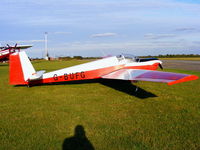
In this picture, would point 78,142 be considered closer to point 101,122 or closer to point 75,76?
point 101,122

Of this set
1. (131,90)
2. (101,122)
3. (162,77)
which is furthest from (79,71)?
(101,122)

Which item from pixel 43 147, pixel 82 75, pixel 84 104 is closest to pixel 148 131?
pixel 43 147

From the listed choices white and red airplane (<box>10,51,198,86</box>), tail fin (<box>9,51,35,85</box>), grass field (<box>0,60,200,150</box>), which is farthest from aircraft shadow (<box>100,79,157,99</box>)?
tail fin (<box>9,51,35,85</box>)

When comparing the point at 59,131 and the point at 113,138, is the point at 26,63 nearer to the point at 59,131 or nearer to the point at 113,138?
the point at 59,131

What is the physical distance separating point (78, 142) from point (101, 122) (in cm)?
109

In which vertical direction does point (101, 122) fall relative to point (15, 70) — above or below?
below

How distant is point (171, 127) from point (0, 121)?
168 inches

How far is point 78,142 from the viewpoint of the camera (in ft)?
12.0

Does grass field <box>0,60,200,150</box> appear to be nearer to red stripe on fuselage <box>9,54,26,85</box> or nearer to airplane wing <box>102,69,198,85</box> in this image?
airplane wing <box>102,69,198,85</box>

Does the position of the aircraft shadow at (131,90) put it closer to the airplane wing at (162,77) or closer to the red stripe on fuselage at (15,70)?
the airplane wing at (162,77)

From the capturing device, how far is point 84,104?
246 inches

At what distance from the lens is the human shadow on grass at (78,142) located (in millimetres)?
3455

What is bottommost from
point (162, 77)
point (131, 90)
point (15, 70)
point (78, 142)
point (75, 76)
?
point (78, 142)

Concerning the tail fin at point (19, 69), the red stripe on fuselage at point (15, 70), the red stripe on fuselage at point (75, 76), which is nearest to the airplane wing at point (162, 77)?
the red stripe on fuselage at point (75, 76)
